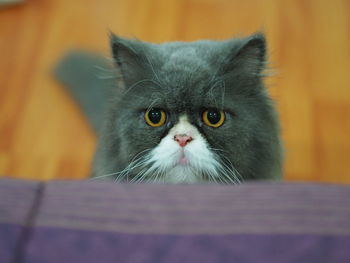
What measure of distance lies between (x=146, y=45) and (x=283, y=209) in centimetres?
67

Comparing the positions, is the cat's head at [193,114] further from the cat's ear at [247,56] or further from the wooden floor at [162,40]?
the wooden floor at [162,40]

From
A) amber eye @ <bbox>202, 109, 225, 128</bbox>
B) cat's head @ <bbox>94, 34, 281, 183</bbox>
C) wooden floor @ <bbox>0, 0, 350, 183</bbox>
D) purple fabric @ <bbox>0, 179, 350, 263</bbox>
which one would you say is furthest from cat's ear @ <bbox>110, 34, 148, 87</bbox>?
wooden floor @ <bbox>0, 0, 350, 183</bbox>

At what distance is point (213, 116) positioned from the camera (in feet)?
3.57

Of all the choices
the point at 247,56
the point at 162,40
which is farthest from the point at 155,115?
the point at 162,40

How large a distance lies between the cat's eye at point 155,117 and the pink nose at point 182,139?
8 cm

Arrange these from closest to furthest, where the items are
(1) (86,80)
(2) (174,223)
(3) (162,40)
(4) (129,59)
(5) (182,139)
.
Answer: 1. (2) (174,223)
2. (5) (182,139)
3. (4) (129,59)
4. (1) (86,80)
5. (3) (162,40)

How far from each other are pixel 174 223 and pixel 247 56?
57 centimetres

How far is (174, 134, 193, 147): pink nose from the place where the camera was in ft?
3.40

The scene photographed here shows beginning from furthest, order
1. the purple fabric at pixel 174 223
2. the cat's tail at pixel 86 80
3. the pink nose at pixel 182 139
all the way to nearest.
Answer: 1. the cat's tail at pixel 86 80
2. the pink nose at pixel 182 139
3. the purple fabric at pixel 174 223

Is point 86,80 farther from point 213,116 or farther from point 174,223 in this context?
point 174,223

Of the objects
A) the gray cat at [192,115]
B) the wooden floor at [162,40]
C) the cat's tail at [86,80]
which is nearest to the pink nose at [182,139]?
the gray cat at [192,115]

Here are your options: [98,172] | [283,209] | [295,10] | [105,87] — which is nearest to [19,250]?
[283,209]

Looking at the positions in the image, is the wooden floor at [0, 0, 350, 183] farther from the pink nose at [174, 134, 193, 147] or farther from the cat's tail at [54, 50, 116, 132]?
the pink nose at [174, 134, 193, 147]

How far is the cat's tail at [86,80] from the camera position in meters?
1.72
